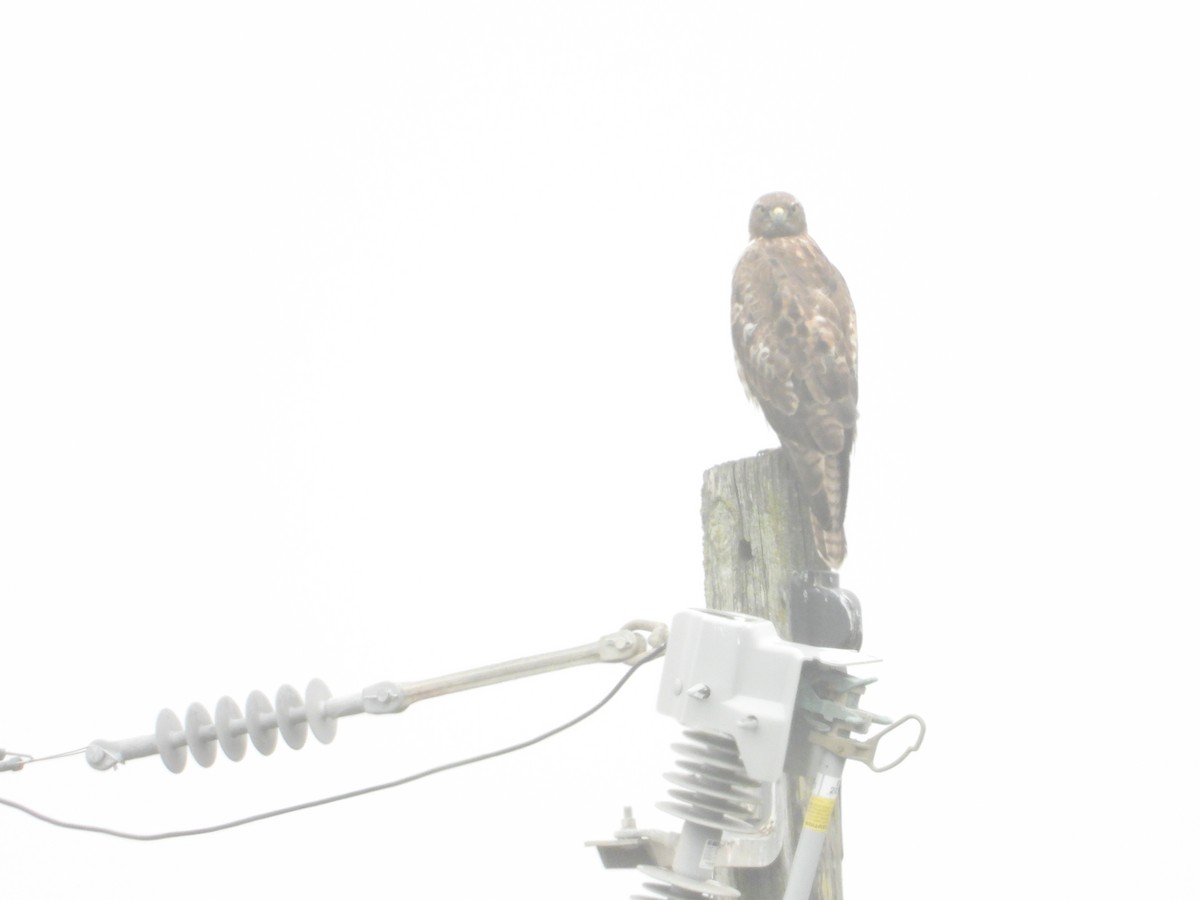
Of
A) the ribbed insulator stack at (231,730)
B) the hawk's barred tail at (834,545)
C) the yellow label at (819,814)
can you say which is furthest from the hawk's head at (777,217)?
the yellow label at (819,814)

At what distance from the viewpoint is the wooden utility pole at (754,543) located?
443cm

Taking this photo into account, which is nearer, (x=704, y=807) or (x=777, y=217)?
(x=704, y=807)

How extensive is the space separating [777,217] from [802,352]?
1537 millimetres

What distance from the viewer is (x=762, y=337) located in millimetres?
7410

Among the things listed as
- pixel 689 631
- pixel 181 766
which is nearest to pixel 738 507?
pixel 689 631

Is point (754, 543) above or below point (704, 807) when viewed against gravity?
above

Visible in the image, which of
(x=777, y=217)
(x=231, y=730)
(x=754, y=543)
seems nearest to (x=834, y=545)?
(x=754, y=543)

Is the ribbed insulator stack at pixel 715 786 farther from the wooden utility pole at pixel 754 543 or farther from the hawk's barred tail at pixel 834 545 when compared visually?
the hawk's barred tail at pixel 834 545

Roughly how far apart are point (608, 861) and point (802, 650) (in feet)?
3.80

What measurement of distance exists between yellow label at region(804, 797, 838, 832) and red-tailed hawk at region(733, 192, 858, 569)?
2.14 metres

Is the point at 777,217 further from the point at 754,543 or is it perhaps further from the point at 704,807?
the point at 704,807

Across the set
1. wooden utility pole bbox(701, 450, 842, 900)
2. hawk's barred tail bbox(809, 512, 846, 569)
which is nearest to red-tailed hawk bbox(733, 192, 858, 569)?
hawk's barred tail bbox(809, 512, 846, 569)

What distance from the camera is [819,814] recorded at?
358cm

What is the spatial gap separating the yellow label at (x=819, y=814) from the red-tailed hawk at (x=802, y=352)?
2.14 m
